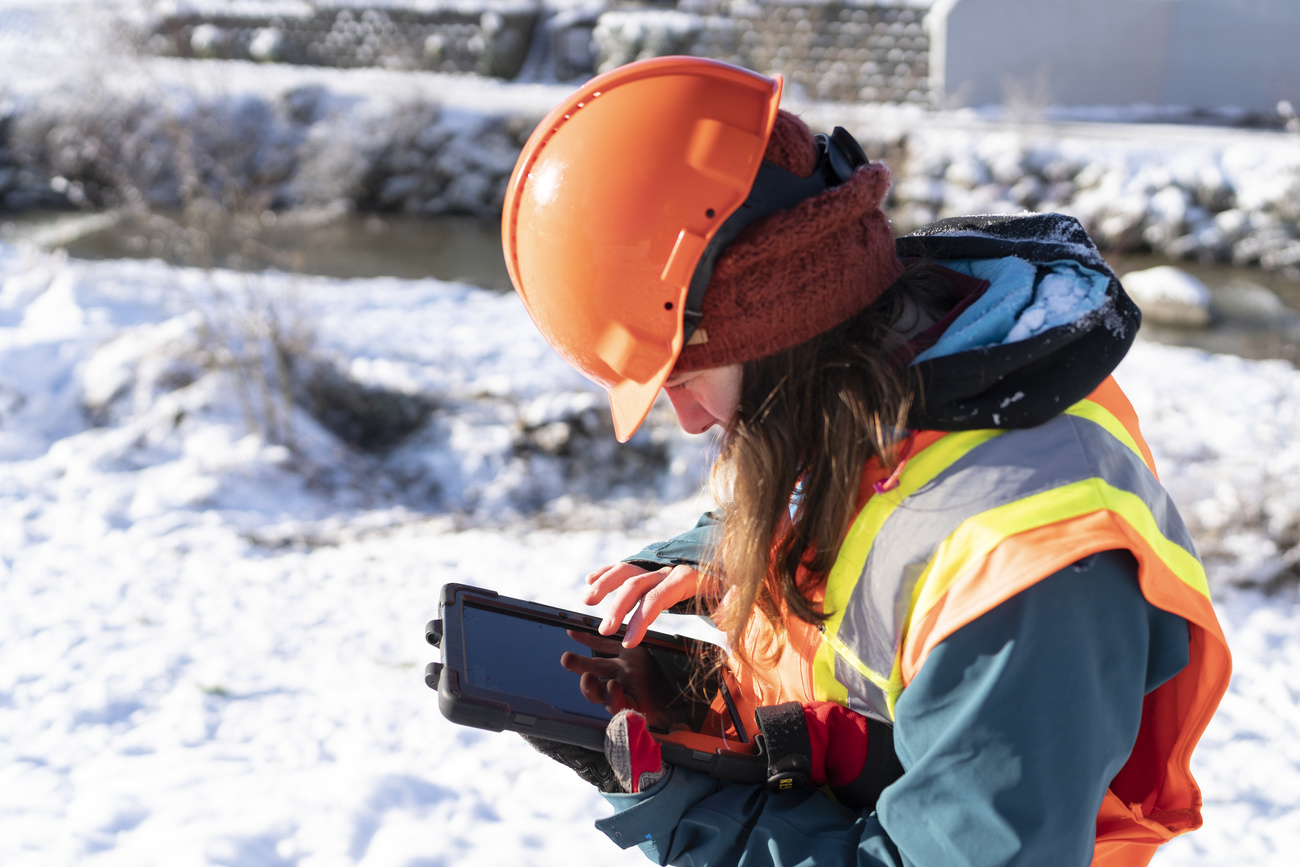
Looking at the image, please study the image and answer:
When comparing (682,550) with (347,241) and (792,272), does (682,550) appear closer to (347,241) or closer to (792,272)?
(792,272)

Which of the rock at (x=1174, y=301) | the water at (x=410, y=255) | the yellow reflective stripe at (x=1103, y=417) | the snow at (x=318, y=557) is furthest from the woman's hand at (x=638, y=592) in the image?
the rock at (x=1174, y=301)

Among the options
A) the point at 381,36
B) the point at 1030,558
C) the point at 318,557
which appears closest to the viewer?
the point at 1030,558

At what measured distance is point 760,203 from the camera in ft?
3.51

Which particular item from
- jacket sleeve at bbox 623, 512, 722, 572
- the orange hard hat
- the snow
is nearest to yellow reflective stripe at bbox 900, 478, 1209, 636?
the orange hard hat

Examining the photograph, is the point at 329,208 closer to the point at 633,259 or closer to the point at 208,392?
the point at 208,392

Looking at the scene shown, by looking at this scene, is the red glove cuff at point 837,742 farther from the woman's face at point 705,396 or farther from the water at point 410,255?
the water at point 410,255

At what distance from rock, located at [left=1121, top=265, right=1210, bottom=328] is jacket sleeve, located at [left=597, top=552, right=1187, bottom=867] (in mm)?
9645

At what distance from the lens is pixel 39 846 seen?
7.23ft

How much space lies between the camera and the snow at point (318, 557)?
94.7 inches

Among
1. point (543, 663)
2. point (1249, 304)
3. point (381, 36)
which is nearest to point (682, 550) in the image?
point (543, 663)

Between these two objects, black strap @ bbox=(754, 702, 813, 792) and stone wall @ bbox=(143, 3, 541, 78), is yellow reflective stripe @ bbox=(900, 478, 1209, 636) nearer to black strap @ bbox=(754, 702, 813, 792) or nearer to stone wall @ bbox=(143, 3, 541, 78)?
black strap @ bbox=(754, 702, 813, 792)

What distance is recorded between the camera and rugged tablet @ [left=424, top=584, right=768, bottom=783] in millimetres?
1244

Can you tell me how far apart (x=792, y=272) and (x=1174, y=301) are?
393 inches

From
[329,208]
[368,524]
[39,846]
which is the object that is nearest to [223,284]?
[368,524]
